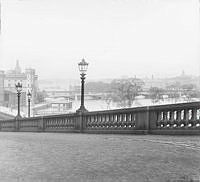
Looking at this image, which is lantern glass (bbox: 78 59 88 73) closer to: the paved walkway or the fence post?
the fence post

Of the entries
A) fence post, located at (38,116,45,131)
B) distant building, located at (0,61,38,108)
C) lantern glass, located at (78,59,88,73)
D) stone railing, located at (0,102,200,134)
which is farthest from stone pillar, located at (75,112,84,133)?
distant building, located at (0,61,38,108)

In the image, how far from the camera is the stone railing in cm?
852

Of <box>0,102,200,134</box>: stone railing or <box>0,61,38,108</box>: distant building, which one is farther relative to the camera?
<box>0,61,38,108</box>: distant building

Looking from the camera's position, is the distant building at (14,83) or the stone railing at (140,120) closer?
the stone railing at (140,120)

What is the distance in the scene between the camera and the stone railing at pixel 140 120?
8516mm

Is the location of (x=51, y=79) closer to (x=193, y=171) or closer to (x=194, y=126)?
(x=194, y=126)

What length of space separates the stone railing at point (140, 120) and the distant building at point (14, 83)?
56.8 feet

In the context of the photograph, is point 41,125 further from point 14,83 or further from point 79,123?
point 14,83

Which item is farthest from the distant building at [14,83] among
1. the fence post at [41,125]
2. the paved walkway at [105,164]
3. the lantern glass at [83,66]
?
the paved walkway at [105,164]

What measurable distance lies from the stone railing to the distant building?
17.3 meters

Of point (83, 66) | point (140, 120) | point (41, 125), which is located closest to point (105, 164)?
point (140, 120)

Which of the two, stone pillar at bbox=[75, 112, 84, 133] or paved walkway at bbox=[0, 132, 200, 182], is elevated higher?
paved walkway at bbox=[0, 132, 200, 182]

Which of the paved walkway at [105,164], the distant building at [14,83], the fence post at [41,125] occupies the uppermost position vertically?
the distant building at [14,83]

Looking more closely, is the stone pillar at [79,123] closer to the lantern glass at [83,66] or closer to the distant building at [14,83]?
the lantern glass at [83,66]
